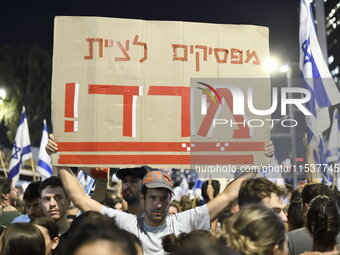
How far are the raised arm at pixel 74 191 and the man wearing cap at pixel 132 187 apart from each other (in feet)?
2.10

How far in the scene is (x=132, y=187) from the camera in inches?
210

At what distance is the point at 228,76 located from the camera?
201 inches

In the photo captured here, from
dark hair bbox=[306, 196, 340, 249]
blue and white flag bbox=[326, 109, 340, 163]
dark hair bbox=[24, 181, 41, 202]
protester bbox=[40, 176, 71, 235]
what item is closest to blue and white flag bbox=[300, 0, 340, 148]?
blue and white flag bbox=[326, 109, 340, 163]

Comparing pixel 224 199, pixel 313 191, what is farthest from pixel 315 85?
pixel 224 199

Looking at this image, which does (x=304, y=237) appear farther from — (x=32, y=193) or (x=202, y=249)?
(x=32, y=193)

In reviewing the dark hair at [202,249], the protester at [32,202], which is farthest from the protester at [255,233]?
the protester at [32,202]

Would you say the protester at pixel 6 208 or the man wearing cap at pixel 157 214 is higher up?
the man wearing cap at pixel 157 214

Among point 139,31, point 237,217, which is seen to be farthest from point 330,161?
point 237,217

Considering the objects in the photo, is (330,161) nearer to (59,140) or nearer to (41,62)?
(59,140)

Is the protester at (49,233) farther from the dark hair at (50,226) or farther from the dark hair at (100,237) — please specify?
the dark hair at (100,237)

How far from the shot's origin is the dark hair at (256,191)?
453 cm

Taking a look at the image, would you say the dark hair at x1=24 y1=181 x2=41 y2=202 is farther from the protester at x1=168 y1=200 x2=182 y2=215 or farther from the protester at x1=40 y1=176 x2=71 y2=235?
→ the protester at x1=168 y1=200 x2=182 y2=215

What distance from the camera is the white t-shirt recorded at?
4.31 meters

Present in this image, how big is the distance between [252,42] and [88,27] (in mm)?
1516
